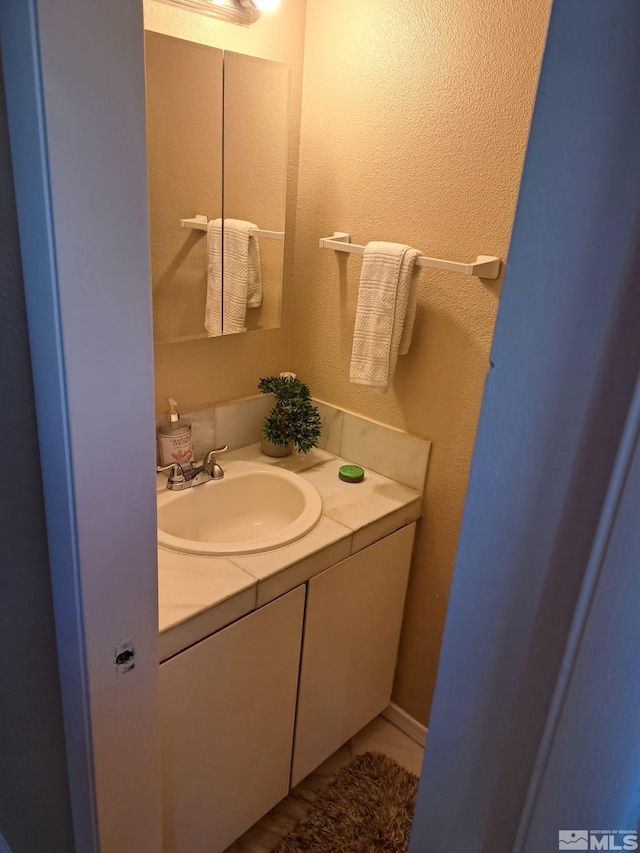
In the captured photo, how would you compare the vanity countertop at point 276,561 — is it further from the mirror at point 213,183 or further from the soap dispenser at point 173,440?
the mirror at point 213,183

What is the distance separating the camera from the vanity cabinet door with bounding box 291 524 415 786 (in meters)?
1.50

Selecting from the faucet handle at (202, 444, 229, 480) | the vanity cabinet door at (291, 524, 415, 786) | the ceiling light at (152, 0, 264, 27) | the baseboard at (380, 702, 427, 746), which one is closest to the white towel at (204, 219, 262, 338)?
the faucet handle at (202, 444, 229, 480)

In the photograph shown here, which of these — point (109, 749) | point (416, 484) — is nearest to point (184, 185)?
point (416, 484)

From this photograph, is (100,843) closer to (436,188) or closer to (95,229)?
(95,229)

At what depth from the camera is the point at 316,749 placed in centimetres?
167

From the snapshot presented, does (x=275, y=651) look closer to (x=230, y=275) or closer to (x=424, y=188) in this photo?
(x=230, y=275)

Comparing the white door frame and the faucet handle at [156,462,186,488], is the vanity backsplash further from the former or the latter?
the white door frame

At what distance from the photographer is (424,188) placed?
1485 mm

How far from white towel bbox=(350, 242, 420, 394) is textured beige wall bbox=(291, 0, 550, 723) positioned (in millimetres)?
79

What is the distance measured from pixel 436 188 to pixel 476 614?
1.27 m

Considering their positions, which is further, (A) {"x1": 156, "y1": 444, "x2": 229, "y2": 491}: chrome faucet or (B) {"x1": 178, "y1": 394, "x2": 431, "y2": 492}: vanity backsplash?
(B) {"x1": 178, "y1": 394, "x2": 431, "y2": 492}: vanity backsplash

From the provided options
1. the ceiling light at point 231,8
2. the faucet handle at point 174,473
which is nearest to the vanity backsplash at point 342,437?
the faucet handle at point 174,473

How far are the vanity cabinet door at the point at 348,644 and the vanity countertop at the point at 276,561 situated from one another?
6 cm

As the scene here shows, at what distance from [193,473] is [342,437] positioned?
18.7 inches
